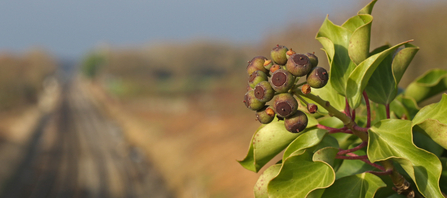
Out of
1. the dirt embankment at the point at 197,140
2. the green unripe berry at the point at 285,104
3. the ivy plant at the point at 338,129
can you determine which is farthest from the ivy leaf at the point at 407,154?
the dirt embankment at the point at 197,140

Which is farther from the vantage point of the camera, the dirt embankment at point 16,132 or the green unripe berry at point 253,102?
the dirt embankment at point 16,132

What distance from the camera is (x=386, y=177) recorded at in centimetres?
156

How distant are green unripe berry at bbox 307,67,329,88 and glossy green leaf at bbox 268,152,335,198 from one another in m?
0.28

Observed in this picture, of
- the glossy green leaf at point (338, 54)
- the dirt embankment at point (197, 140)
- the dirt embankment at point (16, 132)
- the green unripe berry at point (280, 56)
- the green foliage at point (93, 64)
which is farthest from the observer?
the green foliage at point (93, 64)

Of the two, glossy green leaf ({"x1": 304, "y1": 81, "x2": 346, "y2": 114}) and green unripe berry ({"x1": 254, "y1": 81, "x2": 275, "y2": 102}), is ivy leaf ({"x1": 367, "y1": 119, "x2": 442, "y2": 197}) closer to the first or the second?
glossy green leaf ({"x1": 304, "y1": 81, "x2": 346, "y2": 114})

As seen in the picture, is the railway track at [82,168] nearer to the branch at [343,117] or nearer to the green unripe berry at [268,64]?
the branch at [343,117]

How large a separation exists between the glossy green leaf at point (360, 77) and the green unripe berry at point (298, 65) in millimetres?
228

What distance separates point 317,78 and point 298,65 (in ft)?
0.25

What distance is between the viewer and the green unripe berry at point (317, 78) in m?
1.18

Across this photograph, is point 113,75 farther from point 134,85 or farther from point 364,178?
point 364,178

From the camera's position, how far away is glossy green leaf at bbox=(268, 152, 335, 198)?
51.9 inches

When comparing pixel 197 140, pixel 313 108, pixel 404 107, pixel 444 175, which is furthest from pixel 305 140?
pixel 197 140

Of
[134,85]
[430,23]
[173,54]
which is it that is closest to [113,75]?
[173,54]

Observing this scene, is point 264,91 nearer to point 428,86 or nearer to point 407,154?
point 407,154
